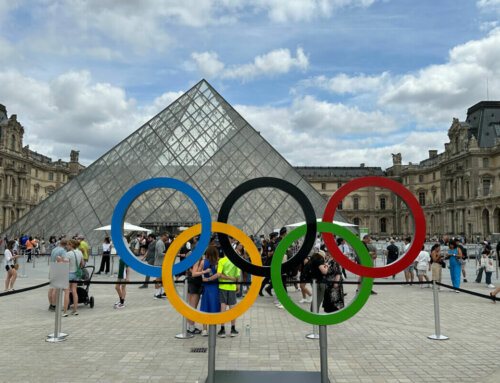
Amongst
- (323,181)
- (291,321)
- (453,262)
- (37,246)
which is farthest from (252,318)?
(323,181)

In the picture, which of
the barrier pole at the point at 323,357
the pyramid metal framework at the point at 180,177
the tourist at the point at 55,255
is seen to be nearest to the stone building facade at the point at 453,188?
the pyramid metal framework at the point at 180,177

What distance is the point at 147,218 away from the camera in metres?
19.6

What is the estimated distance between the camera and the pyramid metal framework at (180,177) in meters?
19.5

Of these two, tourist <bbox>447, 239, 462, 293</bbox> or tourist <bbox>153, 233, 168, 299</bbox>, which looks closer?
tourist <bbox>153, 233, 168, 299</bbox>

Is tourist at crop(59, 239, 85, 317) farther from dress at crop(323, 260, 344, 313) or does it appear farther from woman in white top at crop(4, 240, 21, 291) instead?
dress at crop(323, 260, 344, 313)

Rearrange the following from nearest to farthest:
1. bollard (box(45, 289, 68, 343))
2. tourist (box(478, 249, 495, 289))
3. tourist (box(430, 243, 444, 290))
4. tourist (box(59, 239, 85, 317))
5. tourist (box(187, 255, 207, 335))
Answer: bollard (box(45, 289, 68, 343))
tourist (box(187, 255, 207, 335))
tourist (box(59, 239, 85, 317))
tourist (box(430, 243, 444, 290))
tourist (box(478, 249, 495, 289))

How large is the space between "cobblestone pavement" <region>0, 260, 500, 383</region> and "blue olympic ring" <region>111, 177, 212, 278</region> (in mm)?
1126

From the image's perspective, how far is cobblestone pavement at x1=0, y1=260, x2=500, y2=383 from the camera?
4.39 metres

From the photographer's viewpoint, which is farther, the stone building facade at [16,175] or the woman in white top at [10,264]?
the stone building facade at [16,175]

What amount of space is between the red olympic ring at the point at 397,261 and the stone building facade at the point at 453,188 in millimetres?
44530

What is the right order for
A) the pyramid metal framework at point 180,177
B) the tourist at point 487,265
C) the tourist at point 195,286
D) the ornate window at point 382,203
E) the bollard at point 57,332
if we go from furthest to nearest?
the ornate window at point 382,203
the pyramid metal framework at point 180,177
the tourist at point 487,265
the tourist at point 195,286
the bollard at point 57,332

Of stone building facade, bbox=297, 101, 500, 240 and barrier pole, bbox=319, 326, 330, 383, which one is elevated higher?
stone building facade, bbox=297, 101, 500, 240

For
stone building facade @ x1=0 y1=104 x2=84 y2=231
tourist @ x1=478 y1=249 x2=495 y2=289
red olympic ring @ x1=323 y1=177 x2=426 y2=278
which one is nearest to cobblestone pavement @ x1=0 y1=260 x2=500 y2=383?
red olympic ring @ x1=323 y1=177 x2=426 y2=278

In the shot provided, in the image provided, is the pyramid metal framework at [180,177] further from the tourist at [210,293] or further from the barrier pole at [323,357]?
the barrier pole at [323,357]
